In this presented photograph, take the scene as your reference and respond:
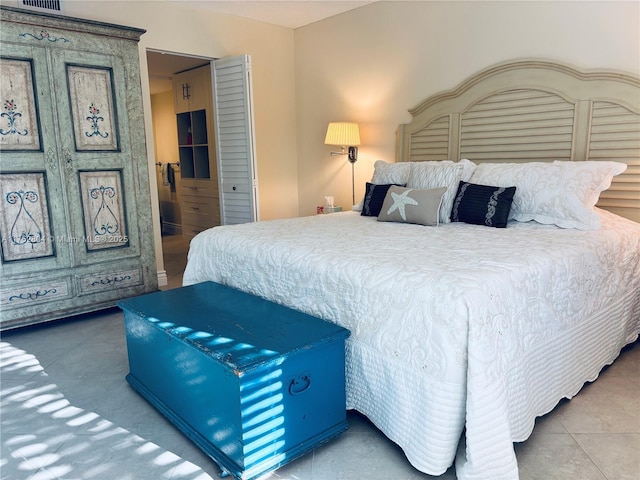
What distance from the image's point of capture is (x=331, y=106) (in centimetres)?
451

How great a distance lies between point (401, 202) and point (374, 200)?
449 mm

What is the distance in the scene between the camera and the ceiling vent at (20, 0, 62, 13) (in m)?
3.14

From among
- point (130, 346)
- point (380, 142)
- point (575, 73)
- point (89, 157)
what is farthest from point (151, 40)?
point (575, 73)

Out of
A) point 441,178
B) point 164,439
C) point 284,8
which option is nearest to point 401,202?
point 441,178

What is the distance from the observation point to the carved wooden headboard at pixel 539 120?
2695mm

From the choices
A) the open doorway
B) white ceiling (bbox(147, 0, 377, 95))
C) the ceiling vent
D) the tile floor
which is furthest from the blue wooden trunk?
the open doorway

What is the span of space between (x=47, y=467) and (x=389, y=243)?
1.66m

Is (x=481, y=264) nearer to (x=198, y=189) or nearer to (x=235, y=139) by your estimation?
(x=235, y=139)

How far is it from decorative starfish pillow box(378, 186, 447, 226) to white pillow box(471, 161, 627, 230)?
0.41 meters

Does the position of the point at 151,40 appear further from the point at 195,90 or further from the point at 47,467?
the point at 47,467

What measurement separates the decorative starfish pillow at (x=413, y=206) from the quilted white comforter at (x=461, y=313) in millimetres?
218

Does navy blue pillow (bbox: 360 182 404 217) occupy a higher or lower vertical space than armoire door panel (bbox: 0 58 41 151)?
lower

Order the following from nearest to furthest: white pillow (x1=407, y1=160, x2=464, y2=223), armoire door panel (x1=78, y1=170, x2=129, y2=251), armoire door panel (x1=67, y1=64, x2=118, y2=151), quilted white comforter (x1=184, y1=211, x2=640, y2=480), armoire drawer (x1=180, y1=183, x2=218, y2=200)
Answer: quilted white comforter (x1=184, y1=211, x2=640, y2=480) < white pillow (x1=407, y1=160, x2=464, y2=223) < armoire door panel (x1=67, y1=64, x2=118, y2=151) < armoire door panel (x1=78, y1=170, x2=129, y2=251) < armoire drawer (x1=180, y1=183, x2=218, y2=200)

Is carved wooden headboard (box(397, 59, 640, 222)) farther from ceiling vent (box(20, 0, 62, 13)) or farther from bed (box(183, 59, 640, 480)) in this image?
ceiling vent (box(20, 0, 62, 13))
